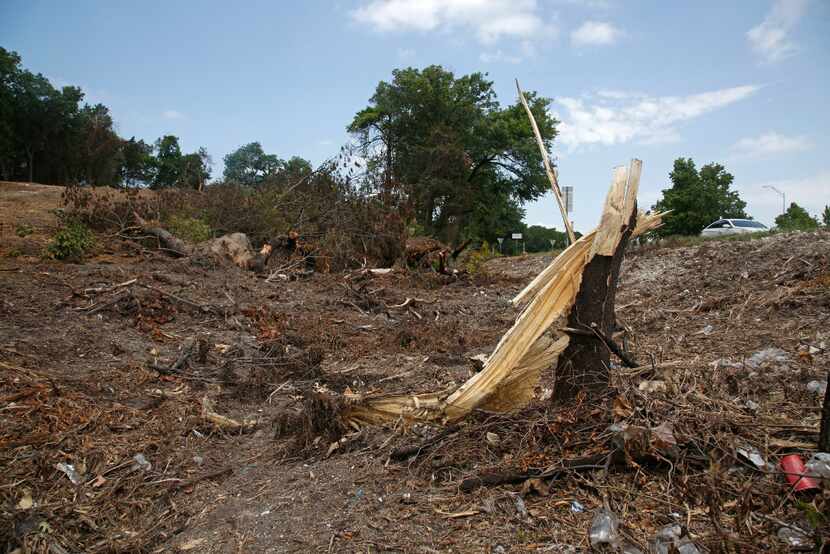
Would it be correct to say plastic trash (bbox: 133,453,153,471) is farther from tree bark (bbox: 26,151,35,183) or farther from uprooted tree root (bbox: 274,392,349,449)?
tree bark (bbox: 26,151,35,183)

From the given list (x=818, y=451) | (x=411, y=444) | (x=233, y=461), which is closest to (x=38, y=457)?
(x=233, y=461)

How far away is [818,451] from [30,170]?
84.3 feet

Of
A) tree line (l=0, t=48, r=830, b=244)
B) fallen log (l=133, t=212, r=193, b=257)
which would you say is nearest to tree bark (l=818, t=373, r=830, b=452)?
fallen log (l=133, t=212, r=193, b=257)

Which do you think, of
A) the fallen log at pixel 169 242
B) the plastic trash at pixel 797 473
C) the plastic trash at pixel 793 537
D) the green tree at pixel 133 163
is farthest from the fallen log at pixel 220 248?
the green tree at pixel 133 163

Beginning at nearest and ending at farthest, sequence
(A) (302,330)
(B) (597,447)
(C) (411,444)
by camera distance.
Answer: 1. (B) (597,447)
2. (C) (411,444)
3. (A) (302,330)

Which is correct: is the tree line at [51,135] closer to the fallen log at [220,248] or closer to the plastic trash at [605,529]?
the fallen log at [220,248]

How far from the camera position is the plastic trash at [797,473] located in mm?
2146

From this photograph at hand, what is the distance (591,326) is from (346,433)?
1.54 meters

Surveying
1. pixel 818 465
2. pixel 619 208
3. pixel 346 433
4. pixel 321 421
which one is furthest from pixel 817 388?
pixel 321 421

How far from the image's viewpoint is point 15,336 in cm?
529

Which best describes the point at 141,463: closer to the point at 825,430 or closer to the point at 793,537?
the point at 793,537

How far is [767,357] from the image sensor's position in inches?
Answer: 166

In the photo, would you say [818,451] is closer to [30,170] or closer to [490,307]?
[490,307]

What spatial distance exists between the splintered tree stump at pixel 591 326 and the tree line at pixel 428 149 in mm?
17408
